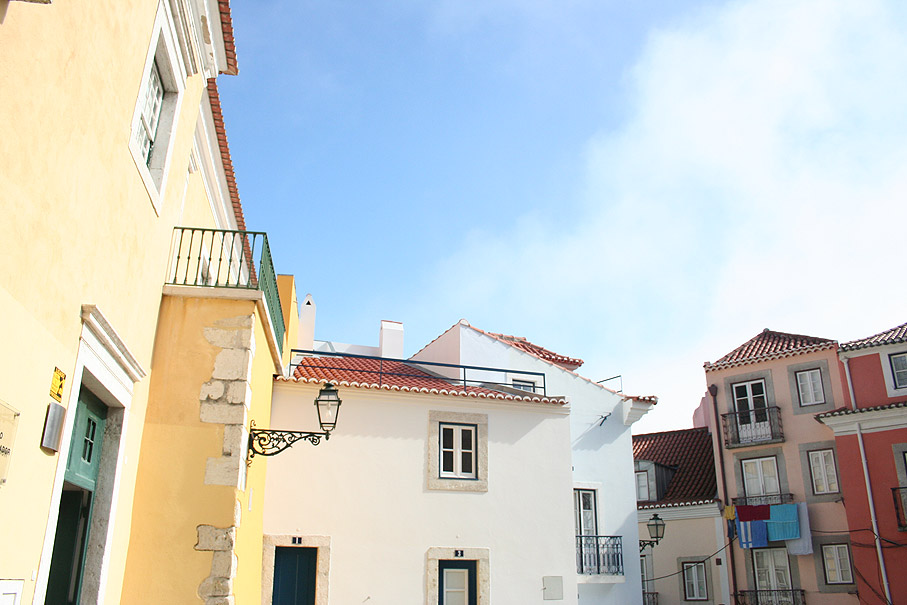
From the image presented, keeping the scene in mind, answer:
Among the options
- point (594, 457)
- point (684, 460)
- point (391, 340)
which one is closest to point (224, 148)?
point (391, 340)

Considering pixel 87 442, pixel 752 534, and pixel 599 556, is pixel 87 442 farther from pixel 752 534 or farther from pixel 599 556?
pixel 752 534

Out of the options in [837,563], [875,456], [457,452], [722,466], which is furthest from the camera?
[722,466]

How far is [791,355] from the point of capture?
22.6 m

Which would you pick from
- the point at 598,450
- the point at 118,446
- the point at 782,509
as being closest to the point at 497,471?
the point at 598,450

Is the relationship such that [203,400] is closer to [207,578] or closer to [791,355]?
[207,578]

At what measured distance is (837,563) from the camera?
20453mm

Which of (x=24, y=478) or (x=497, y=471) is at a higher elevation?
(x=497, y=471)

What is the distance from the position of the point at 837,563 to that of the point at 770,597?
2023 millimetres

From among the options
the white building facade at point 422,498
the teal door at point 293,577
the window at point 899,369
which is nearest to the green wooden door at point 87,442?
the white building facade at point 422,498

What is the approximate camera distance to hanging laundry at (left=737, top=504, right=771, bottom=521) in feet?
71.0

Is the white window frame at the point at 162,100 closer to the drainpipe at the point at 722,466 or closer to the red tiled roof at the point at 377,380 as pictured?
the red tiled roof at the point at 377,380

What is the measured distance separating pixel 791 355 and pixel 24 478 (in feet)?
71.8

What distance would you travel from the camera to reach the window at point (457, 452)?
1250cm

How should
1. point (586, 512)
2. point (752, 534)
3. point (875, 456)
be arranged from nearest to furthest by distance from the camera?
1. point (586, 512)
2. point (875, 456)
3. point (752, 534)
